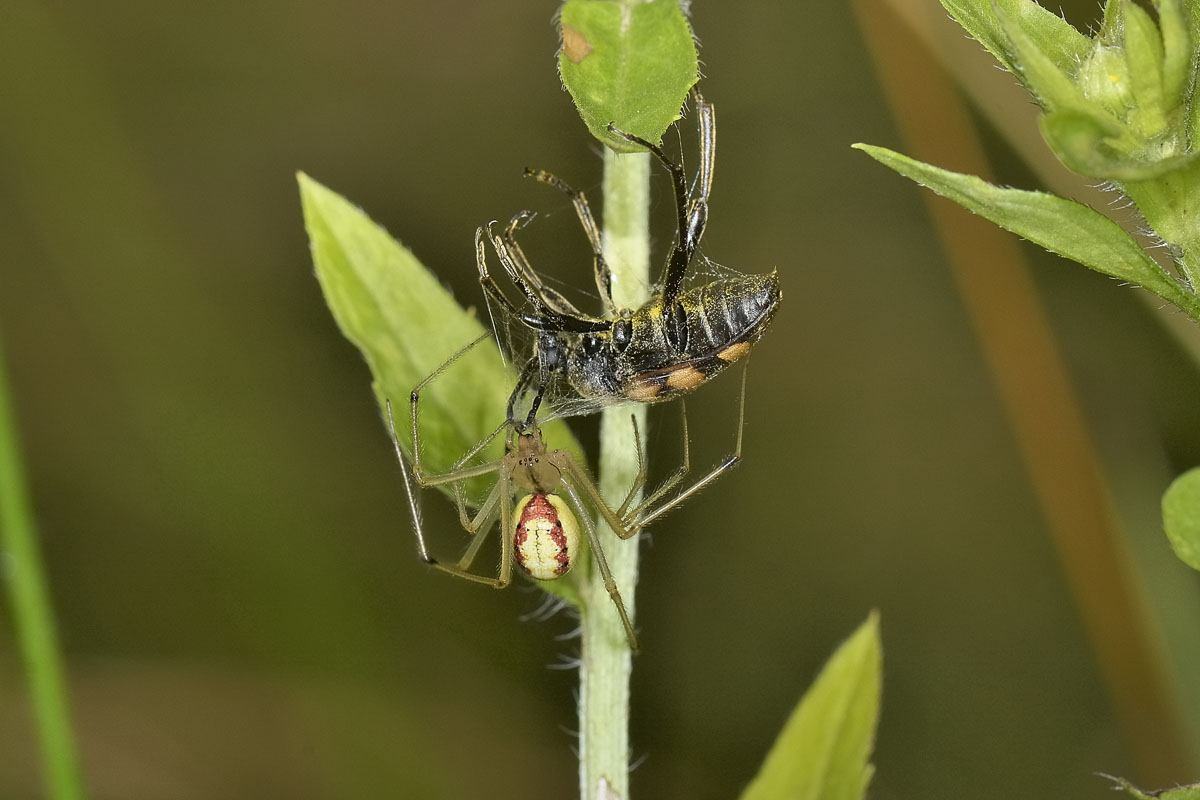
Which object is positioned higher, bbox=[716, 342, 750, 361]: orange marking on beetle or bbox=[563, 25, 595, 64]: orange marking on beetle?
bbox=[563, 25, 595, 64]: orange marking on beetle

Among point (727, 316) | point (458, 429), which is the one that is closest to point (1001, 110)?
point (727, 316)

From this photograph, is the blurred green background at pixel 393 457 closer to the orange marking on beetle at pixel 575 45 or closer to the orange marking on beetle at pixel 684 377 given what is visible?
the orange marking on beetle at pixel 684 377

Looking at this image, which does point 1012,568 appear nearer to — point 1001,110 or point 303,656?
point 1001,110

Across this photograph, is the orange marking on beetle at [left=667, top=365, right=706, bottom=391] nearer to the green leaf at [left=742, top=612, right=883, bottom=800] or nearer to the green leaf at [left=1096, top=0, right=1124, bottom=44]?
the green leaf at [left=742, top=612, right=883, bottom=800]

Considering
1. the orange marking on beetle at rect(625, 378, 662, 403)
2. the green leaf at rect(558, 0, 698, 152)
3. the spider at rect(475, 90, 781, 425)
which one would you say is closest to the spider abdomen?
the spider at rect(475, 90, 781, 425)

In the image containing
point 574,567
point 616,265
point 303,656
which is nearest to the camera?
point 616,265

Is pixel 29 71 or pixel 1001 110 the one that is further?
pixel 29 71
